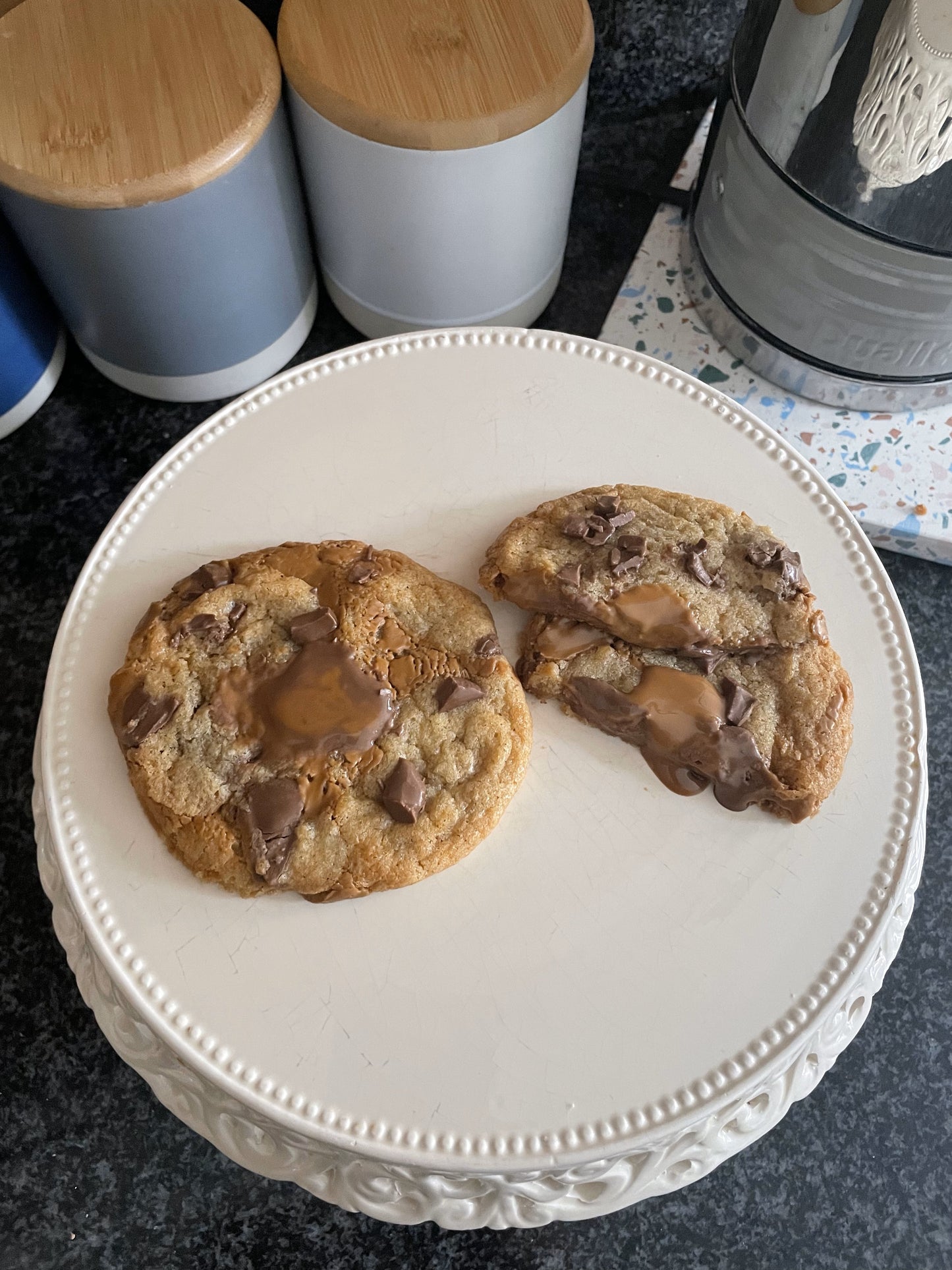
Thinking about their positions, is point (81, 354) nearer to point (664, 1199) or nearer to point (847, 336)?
point (847, 336)

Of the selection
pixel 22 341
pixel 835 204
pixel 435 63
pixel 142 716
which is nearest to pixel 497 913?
pixel 142 716

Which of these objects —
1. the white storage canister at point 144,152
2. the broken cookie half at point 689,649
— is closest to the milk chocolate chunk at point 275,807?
the broken cookie half at point 689,649

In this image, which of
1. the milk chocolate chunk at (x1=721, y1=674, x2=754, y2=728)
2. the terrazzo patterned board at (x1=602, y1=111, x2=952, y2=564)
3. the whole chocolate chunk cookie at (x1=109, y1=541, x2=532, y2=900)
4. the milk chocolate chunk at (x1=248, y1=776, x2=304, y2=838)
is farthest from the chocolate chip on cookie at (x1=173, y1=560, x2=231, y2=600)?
the terrazzo patterned board at (x1=602, y1=111, x2=952, y2=564)

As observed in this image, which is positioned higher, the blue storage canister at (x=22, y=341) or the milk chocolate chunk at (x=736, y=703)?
the milk chocolate chunk at (x=736, y=703)

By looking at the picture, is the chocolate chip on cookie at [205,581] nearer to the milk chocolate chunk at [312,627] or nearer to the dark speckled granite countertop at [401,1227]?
the milk chocolate chunk at [312,627]

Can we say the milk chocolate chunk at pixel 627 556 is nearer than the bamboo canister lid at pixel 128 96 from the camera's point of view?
Yes
